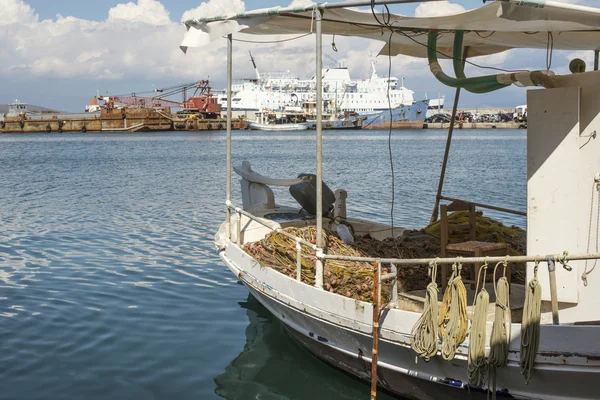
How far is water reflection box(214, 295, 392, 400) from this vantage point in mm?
7758

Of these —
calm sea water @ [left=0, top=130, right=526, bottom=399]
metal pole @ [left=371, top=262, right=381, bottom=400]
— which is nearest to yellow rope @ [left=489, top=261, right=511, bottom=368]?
metal pole @ [left=371, top=262, right=381, bottom=400]

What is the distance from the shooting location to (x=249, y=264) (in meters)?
8.70

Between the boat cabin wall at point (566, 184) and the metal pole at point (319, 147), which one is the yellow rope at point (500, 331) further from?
the metal pole at point (319, 147)

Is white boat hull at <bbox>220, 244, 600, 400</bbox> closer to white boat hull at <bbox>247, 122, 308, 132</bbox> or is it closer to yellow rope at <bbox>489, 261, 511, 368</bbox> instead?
yellow rope at <bbox>489, 261, 511, 368</bbox>

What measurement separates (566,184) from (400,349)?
196 centimetres

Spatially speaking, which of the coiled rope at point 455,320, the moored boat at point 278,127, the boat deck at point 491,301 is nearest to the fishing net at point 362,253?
the boat deck at point 491,301

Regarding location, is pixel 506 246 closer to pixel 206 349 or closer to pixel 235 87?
pixel 206 349

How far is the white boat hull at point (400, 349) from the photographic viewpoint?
556cm

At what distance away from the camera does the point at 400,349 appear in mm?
6516

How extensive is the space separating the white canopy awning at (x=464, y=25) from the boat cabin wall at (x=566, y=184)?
23.6 inches

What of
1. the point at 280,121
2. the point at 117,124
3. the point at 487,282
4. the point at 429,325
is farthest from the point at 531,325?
the point at 280,121


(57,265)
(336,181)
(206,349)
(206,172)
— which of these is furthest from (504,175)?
(206,349)

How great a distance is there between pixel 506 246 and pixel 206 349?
4043mm

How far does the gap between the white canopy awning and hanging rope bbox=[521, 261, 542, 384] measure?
6.05ft
